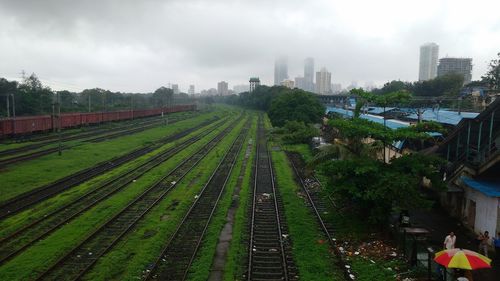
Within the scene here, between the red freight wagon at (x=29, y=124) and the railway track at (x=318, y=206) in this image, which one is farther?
the red freight wagon at (x=29, y=124)

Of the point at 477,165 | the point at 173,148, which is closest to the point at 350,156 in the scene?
the point at 477,165

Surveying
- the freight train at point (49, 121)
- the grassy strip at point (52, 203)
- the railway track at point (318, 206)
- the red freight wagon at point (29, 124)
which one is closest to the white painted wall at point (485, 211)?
the railway track at point (318, 206)

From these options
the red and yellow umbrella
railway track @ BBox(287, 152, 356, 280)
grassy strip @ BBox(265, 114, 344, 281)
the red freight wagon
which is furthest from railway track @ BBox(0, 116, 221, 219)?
the red and yellow umbrella

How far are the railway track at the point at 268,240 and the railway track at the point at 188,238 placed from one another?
6.36ft

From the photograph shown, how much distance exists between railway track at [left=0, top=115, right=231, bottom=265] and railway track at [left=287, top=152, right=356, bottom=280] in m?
10.5

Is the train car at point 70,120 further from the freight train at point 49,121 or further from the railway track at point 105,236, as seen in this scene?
the railway track at point 105,236

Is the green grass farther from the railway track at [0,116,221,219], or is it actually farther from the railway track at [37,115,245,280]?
the railway track at [0,116,221,219]

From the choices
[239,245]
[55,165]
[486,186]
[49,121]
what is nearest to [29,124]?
[49,121]

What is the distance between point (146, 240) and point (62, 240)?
9.89ft

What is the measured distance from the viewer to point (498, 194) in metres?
14.5

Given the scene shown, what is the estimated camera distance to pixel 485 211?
15.6 meters

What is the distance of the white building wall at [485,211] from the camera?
1484 centimetres

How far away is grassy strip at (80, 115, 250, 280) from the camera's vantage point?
12.2m

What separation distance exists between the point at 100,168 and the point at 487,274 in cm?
2474
